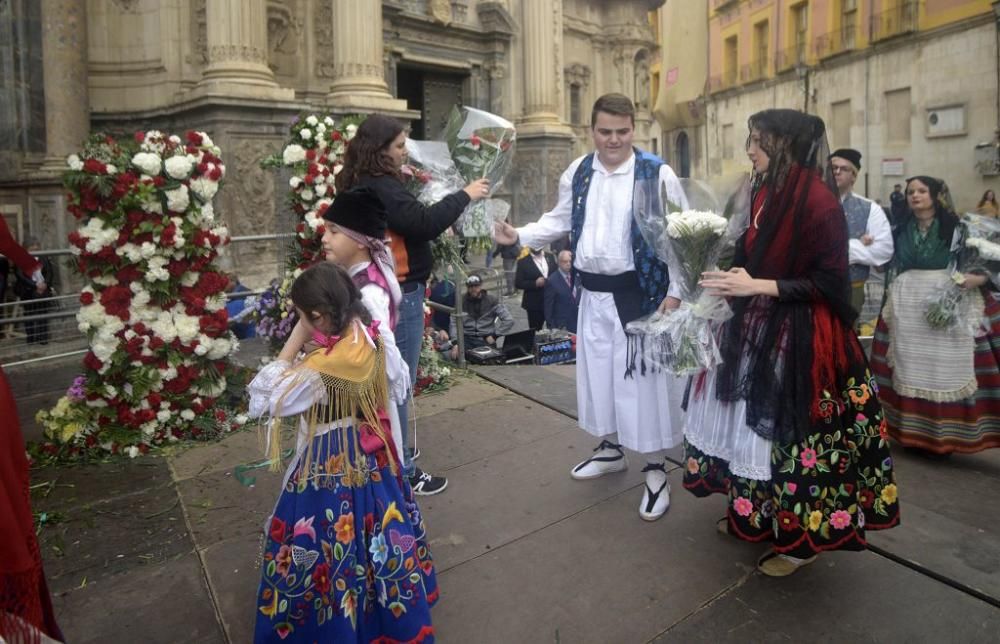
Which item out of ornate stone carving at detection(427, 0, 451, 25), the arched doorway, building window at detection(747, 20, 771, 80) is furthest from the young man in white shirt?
the arched doorway

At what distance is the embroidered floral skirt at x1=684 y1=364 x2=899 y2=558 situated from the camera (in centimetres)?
272

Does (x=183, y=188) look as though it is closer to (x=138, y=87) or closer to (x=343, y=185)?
(x=343, y=185)

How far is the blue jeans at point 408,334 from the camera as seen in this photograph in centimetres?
357

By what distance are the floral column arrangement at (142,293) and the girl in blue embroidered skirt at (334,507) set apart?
2833 mm

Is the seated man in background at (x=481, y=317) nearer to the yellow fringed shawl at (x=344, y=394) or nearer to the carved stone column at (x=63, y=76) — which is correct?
the yellow fringed shawl at (x=344, y=394)

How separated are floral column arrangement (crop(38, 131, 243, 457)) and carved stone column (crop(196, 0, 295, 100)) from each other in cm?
547

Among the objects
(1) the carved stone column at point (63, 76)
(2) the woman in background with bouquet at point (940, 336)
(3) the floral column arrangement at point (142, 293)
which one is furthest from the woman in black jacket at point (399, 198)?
(1) the carved stone column at point (63, 76)

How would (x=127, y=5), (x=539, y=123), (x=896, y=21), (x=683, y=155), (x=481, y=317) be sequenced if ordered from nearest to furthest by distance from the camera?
(x=481, y=317) → (x=127, y=5) → (x=539, y=123) → (x=896, y=21) → (x=683, y=155)

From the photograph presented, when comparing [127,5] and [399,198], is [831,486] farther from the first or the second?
[127,5]

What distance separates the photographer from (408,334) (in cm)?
369

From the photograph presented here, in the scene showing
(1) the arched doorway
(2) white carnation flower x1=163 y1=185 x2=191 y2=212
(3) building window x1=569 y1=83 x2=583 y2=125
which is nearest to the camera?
(2) white carnation flower x1=163 y1=185 x2=191 y2=212

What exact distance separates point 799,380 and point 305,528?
1.93 metres

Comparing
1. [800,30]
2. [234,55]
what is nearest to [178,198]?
[234,55]

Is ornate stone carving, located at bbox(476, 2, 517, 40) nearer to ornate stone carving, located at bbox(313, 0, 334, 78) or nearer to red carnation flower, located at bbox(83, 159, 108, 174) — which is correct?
ornate stone carving, located at bbox(313, 0, 334, 78)
